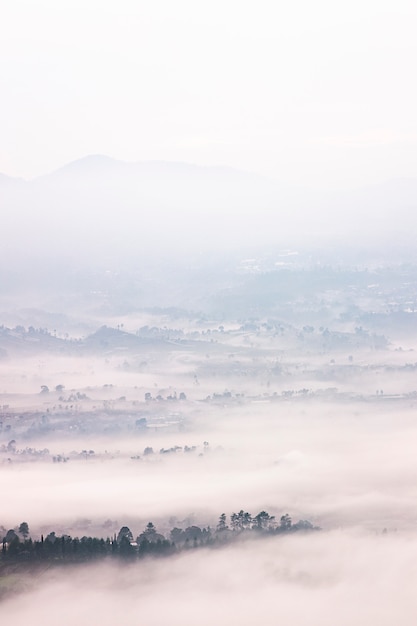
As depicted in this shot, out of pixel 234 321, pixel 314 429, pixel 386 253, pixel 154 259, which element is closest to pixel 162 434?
pixel 314 429

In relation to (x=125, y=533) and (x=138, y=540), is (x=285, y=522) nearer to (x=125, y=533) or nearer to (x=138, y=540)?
(x=138, y=540)

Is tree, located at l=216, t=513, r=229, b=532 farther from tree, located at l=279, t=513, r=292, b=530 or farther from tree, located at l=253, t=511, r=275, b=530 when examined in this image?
tree, located at l=279, t=513, r=292, b=530

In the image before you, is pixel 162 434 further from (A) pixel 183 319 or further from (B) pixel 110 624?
(A) pixel 183 319

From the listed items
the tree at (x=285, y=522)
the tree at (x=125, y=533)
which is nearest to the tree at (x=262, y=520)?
the tree at (x=285, y=522)

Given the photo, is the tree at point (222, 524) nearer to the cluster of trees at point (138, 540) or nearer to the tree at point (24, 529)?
the cluster of trees at point (138, 540)

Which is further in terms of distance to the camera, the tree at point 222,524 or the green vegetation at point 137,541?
the tree at point 222,524

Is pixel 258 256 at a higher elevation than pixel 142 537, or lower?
higher

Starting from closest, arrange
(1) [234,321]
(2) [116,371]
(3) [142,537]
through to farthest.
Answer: (3) [142,537] < (2) [116,371] < (1) [234,321]

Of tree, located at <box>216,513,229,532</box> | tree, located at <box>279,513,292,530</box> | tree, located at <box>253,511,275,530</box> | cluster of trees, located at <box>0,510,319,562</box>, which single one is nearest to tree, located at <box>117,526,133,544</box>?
cluster of trees, located at <box>0,510,319,562</box>

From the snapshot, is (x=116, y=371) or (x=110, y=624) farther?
(x=116, y=371)
